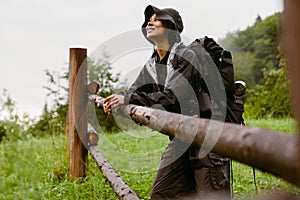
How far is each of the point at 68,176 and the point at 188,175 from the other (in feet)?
6.30

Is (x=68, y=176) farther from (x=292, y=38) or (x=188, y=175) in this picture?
(x=292, y=38)

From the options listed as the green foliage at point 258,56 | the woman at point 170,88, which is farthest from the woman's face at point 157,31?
the green foliage at point 258,56

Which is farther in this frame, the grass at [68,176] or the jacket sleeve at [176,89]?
the grass at [68,176]

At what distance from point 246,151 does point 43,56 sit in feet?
39.9

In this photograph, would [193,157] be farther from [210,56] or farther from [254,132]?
[254,132]

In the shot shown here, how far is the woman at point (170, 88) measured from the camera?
2.53m

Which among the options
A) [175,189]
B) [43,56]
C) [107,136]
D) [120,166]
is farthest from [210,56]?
[43,56]

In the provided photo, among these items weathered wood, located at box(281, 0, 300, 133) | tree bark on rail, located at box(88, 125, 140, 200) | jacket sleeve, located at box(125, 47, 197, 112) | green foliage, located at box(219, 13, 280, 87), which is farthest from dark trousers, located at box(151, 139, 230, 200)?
green foliage, located at box(219, 13, 280, 87)

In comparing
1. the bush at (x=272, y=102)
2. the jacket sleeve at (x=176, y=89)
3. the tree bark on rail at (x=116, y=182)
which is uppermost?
the jacket sleeve at (x=176, y=89)

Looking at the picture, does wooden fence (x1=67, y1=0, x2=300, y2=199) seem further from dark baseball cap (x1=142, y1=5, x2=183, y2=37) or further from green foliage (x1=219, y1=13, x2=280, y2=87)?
green foliage (x1=219, y1=13, x2=280, y2=87)

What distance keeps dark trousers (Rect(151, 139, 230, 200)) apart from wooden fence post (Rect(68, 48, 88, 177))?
1.58 metres

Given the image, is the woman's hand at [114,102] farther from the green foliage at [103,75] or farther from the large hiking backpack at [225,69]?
Result: the green foliage at [103,75]

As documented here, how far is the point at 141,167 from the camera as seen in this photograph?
223 inches

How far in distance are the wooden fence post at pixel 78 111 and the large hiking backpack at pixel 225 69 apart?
1820 mm
